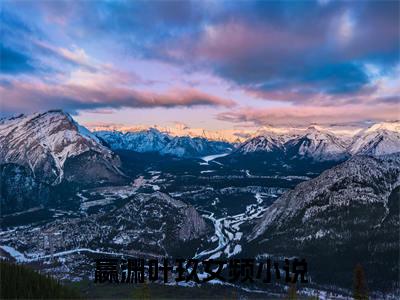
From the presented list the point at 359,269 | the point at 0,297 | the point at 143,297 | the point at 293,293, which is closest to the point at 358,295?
the point at 359,269

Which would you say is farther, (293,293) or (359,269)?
(293,293)

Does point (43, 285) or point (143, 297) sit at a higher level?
point (143, 297)

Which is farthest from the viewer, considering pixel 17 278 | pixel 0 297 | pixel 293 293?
pixel 17 278

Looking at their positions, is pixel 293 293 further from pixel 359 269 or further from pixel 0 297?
pixel 0 297

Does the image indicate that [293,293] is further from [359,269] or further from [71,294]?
[71,294]

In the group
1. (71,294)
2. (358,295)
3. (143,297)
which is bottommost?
(71,294)

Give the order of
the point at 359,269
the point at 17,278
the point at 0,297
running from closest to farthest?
the point at 359,269 → the point at 0,297 → the point at 17,278
